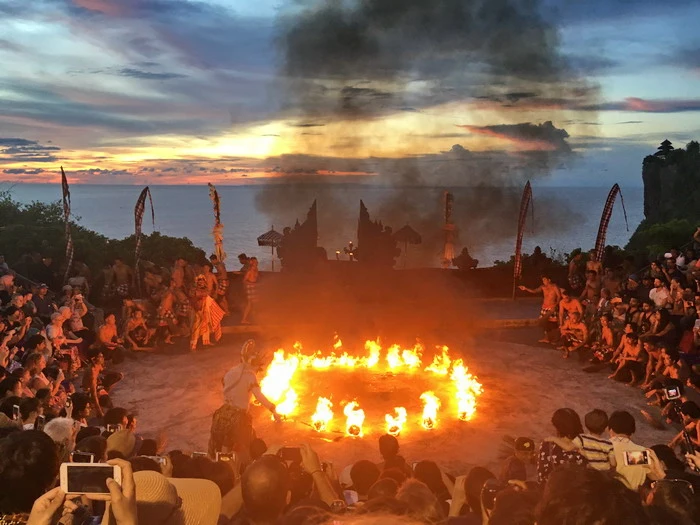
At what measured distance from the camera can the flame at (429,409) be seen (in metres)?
10.6

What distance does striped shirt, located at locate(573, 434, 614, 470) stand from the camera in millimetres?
6117

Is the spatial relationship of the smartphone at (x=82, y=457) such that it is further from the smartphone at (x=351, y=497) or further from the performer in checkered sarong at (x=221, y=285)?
the performer in checkered sarong at (x=221, y=285)

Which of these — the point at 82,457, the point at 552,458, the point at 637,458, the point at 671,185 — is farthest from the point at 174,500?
the point at 671,185

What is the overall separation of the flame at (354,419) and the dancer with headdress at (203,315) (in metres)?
6.02

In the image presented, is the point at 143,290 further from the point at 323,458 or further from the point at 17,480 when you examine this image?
the point at 17,480

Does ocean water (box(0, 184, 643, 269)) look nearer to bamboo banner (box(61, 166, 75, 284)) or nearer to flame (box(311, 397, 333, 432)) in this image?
bamboo banner (box(61, 166, 75, 284))

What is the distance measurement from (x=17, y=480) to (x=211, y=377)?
10.0 meters

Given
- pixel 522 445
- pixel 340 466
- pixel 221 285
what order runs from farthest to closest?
1. pixel 221 285
2. pixel 340 466
3. pixel 522 445

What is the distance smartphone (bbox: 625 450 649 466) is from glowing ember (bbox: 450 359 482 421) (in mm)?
5877

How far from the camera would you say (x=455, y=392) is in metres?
12.5

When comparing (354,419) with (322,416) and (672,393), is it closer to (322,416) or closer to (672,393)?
(322,416)

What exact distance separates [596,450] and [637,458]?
92cm

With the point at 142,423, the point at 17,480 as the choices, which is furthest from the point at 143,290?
the point at 17,480

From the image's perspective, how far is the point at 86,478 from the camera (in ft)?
10.4
